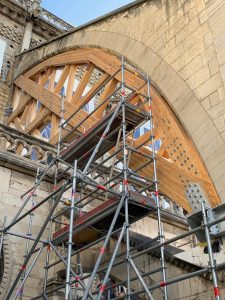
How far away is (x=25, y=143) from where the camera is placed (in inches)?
343

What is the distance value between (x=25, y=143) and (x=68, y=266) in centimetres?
435

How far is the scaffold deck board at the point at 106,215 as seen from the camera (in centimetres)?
568

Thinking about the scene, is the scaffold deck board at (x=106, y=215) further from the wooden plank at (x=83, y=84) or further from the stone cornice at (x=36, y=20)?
the stone cornice at (x=36, y=20)

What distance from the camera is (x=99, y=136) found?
734 cm

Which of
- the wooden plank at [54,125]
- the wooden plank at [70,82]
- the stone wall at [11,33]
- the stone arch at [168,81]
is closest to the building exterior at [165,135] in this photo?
the stone arch at [168,81]

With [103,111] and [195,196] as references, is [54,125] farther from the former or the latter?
[195,196]

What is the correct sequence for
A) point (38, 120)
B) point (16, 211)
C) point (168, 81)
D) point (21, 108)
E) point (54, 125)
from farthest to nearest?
point (21, 108), point (38, 120), point (54, 125), point (16, 211), point (168, 81)

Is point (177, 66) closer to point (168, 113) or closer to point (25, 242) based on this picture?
point (168, 113)

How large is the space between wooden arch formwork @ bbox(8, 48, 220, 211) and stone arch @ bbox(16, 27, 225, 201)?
213 mm

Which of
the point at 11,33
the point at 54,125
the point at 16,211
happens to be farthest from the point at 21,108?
the point at 16,211

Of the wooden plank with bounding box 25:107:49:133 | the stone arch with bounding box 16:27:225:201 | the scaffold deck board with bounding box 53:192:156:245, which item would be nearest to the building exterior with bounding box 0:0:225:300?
the stone arch with bounding box 16:27:225:201

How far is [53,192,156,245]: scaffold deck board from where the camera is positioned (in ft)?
18.6

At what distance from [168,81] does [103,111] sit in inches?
167

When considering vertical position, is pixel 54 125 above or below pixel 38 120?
below
